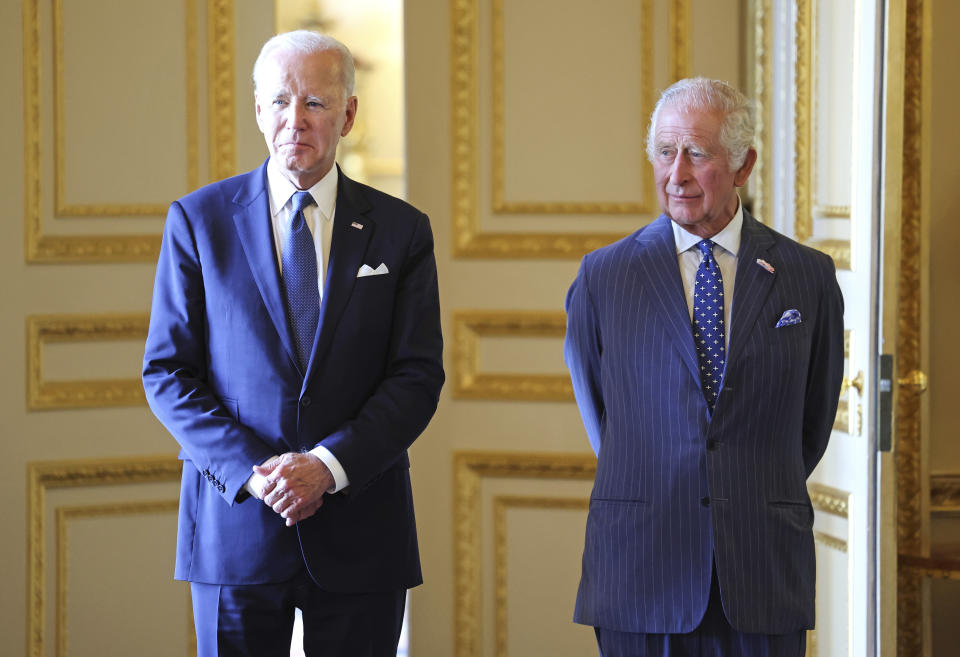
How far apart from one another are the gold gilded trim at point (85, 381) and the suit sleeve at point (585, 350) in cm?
163

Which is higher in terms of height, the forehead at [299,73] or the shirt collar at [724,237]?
the forehead at [299,73]

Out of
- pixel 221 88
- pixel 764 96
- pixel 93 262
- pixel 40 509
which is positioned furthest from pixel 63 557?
pixel 764 96

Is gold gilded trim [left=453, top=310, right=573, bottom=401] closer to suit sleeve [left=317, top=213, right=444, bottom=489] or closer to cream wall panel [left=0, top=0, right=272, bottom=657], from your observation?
cream wall panel [left=0, top=0, right=272, bottom=657]

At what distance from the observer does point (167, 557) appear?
3324mm

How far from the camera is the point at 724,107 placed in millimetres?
1931

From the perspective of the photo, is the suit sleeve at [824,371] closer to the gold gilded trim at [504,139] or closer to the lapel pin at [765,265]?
the lapel pin at [765,265]

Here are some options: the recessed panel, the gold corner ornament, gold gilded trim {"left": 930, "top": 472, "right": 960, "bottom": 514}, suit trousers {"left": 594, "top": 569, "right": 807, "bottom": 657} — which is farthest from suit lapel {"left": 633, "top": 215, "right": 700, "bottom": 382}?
the recessed panel

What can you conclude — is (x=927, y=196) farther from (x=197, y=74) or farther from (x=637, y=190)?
(x=197, y=74)

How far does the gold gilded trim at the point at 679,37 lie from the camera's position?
3332 millimetres

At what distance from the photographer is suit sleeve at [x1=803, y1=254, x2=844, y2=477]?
6.59ft

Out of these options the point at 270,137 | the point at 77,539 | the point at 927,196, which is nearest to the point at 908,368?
the point at 927,196

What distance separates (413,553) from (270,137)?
80cm

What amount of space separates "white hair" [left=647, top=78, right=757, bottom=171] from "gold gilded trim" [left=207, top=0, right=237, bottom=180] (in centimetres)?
173

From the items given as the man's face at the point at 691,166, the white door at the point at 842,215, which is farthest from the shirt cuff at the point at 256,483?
the white door at the point at 842,215
